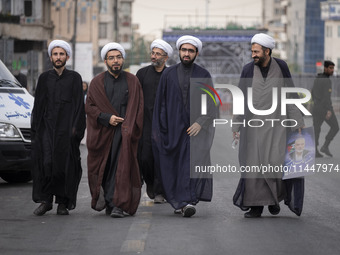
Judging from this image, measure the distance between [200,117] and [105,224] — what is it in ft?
5.28

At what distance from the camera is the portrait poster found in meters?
10.1

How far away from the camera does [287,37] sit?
443ft

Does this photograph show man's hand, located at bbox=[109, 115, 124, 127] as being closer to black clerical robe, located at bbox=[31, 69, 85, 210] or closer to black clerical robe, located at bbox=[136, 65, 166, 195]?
black clerical robe, located at bbox=[31, 69, 85, 210]

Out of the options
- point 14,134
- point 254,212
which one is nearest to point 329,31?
point 14,134

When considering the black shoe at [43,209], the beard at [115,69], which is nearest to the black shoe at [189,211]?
the black shoe at [43,209]

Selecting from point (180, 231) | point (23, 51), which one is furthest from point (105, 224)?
point (23, 51)

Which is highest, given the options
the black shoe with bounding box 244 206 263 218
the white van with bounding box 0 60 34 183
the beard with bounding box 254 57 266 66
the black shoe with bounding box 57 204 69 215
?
the beard with bounding box 254 57 266 66

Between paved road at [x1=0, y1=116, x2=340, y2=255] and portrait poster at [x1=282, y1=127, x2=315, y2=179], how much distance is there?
0.51m

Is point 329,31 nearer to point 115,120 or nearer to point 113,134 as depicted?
point 113,134

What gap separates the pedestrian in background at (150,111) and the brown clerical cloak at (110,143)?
1143mm

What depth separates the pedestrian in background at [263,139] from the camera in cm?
1005

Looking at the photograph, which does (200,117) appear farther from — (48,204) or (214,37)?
(214,37)

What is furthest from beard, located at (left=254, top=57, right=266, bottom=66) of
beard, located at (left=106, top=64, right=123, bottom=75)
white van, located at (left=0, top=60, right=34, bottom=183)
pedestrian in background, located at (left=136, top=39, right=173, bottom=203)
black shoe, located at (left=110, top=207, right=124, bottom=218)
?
white van, located at (left=0, top=60, right=34, bottom=183)

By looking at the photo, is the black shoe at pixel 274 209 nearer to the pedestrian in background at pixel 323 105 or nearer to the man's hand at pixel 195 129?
the man's hand at pixel 195 129
